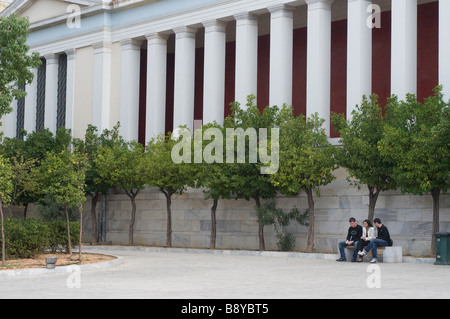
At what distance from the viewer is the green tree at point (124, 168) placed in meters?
31.1

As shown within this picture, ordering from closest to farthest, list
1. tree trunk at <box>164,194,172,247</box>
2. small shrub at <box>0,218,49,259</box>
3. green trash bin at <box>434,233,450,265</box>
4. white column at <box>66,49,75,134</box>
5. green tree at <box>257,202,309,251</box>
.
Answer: green trash bin at <box>434,233,450,265</box> < small shrub at <box>0,218,49,259</box> < green tree at <box>257,202,309,251</box> < tree trunk at <box>164,194,172,247</box> < white column at <box>66,49,75,134</box>

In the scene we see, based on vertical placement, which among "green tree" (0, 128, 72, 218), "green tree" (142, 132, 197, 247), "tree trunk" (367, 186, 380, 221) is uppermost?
"green tree" (0, 128, 72, 218)

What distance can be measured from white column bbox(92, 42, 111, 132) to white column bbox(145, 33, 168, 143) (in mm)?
2471

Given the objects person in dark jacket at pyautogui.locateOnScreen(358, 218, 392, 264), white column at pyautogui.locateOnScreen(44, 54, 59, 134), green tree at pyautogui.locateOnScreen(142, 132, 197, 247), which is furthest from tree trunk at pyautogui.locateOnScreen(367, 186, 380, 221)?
white column at pyautogui.locateOnScreen(44, 54, 59, 134)

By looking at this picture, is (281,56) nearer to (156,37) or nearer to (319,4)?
(319,4)

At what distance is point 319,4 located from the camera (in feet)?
96.3

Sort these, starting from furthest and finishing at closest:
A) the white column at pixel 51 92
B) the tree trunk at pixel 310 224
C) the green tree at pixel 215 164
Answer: the white column at pixel 51 92 → the green tree at pixel 215 164 → the tree trunk at pixel 310 224

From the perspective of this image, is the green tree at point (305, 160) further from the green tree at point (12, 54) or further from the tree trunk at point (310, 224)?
the green tree at point (12, 54)

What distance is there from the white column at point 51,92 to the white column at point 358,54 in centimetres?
1733

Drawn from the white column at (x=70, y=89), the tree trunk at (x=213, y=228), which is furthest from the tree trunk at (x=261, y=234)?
the white column at (x=70, y=89)

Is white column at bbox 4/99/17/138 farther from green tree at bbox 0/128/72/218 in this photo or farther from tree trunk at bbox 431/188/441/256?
tree trunk at bbox 431/188/441/256

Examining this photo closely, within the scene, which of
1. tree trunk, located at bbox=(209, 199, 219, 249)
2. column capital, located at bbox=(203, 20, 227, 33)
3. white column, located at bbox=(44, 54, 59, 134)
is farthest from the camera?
white column, located at bbox=(44, 54, 59, 134)

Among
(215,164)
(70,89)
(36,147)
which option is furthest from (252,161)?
(70,89)

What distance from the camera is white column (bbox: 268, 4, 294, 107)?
30438 millimetres
